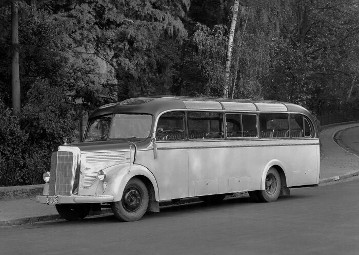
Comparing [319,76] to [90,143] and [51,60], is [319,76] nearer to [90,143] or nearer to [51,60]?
[51,60]

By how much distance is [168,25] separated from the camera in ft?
90.0

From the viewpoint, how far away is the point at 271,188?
17.4 metres

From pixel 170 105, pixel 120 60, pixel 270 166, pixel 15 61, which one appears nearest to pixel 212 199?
pixel 270 166

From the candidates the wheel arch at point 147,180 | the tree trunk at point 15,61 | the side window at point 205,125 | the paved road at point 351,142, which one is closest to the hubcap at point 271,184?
the side window at point 205,125

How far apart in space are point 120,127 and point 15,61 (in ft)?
21.8

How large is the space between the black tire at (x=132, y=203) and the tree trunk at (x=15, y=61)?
24.9 ft

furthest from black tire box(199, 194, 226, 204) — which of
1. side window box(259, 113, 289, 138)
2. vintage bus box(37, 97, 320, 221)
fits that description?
side window box(259, 113, 289, 138)

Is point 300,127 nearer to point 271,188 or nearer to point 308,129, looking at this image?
point 308,129

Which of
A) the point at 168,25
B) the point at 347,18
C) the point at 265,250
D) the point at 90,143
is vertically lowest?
the point at 265,250

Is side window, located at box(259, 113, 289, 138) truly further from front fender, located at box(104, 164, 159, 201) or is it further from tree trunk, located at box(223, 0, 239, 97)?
Answer: tree trunk, located at box(223, 0, 239, 97)

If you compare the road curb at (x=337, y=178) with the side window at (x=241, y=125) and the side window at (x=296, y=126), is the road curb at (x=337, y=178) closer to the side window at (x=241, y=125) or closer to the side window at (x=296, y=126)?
the side window at (x=296, y=126)

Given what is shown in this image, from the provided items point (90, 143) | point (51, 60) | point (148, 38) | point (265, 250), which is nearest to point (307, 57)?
point (148, 38)

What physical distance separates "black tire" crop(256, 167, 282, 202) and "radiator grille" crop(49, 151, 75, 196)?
5634mm

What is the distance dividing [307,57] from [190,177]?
87.7 feet
